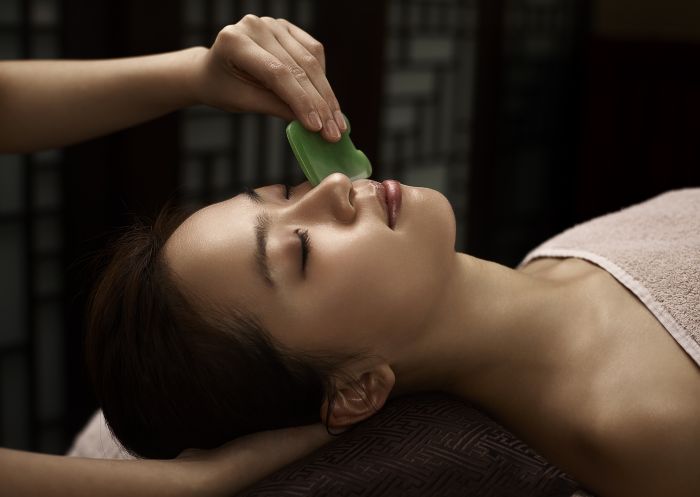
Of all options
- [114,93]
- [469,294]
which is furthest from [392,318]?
[114,93]

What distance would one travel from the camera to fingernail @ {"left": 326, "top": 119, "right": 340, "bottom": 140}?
133 cm

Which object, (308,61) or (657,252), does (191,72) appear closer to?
(308,61)

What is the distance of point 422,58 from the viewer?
10.9ft

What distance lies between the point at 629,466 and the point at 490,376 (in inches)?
9.8

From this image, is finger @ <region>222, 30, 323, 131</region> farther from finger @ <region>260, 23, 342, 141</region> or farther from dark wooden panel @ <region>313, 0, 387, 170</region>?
dark wooden panel @ <region>313, 0, 387, 170</region>

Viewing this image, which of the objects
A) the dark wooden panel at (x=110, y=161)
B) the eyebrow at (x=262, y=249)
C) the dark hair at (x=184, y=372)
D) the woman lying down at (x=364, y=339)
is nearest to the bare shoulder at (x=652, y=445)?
the woman lying down at (x=364, y=339)

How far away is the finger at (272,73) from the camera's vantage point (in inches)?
52.0

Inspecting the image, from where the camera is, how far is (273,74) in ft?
4.39

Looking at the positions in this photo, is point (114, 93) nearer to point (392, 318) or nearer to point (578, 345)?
point (392, 318)

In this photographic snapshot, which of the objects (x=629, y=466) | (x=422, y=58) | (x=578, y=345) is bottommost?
(x=629, y=466)

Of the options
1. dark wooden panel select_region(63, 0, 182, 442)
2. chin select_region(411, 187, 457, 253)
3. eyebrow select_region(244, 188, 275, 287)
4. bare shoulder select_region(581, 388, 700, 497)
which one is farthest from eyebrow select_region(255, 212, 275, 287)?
dark wooden panel select_region(63, 0, 182, 442)

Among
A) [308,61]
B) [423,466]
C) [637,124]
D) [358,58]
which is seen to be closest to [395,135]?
[358,58]

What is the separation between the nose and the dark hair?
0.18 meters

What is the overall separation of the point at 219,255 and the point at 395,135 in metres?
2.13
